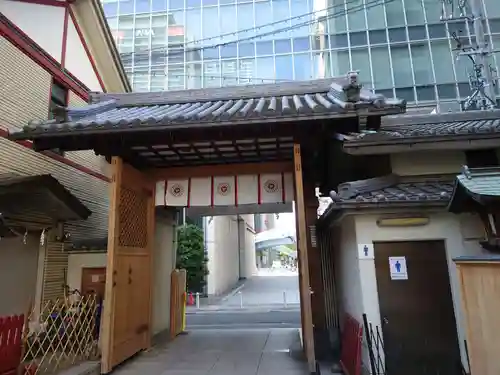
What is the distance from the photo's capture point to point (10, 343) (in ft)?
17.3

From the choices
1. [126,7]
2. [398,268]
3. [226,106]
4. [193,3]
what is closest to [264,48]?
[193,3]

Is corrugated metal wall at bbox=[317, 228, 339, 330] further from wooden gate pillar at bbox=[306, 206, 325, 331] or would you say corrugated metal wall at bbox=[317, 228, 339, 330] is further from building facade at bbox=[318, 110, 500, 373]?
building facade at bbox=[318, 110, 500, 373]

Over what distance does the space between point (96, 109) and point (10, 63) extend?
6.89 ft

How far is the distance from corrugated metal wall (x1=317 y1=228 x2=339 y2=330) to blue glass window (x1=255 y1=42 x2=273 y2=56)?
18.9 meters

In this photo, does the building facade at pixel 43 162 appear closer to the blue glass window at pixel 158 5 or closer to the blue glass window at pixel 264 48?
the blue glass window at pixel 264 48

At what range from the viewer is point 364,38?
73.6 ft

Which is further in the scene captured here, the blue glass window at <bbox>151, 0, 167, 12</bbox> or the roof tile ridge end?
the blue glass window at <bbox>151, 0, 167, 12</bbox>

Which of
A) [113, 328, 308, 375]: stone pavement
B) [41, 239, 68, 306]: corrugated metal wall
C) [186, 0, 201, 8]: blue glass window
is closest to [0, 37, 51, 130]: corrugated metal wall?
[41, 239, 68, 306]: corrugated metal wall

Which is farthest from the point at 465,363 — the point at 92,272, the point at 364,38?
the point at 364,38

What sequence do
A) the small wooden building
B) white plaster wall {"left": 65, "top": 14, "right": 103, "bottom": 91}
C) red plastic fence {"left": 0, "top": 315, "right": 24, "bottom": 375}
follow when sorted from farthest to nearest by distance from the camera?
white plaster wall {"left": 65, "top": 14, "right": 103, "bottom": 91}, red plastic fence {"left": 0, "top": 315, "right": 24, "bottom": 375}, the small wooden building

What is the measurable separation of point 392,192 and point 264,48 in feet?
68.0

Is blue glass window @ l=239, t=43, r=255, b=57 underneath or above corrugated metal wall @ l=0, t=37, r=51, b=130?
above

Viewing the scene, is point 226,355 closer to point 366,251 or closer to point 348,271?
point 348,271

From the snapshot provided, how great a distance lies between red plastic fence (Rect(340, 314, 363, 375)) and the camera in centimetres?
575
